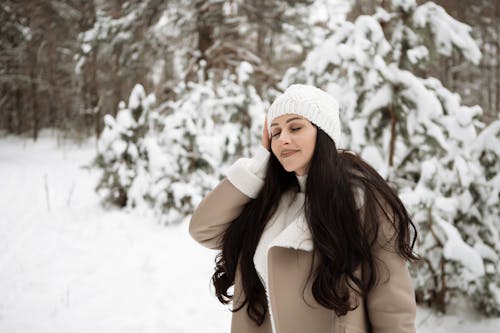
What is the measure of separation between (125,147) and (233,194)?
5.24 meters

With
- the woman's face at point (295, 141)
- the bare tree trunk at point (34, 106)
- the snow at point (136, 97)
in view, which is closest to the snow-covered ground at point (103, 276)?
the snow at point (136, 97)

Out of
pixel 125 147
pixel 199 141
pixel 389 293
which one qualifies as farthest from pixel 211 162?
pixel 389 293

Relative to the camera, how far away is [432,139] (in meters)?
3.11

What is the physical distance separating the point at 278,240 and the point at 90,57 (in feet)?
28.7

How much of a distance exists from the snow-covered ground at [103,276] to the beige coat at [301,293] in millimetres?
1930

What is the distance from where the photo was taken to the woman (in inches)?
50.7

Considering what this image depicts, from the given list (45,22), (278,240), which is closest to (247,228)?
(278,240)

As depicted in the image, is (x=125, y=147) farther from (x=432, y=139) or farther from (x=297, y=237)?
(x=297, y=237)

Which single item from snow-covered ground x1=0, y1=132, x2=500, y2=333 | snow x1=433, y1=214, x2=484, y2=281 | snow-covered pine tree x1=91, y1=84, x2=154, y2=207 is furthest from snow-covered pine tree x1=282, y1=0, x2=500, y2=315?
snow-covered pine tree x1=91, y1=84, x2=154, y2=207

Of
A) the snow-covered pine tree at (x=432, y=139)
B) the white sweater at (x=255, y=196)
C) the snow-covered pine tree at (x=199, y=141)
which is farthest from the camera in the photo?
the snow-covered pine tree at (x=199, y=141)

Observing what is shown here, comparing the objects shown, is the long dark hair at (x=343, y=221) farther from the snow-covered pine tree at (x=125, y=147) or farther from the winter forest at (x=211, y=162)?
the snow-covered pine tree at (x=125, y=147)

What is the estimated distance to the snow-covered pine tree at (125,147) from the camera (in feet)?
20.5

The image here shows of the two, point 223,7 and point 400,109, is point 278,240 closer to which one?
point 400,109

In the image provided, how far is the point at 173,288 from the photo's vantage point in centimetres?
380
